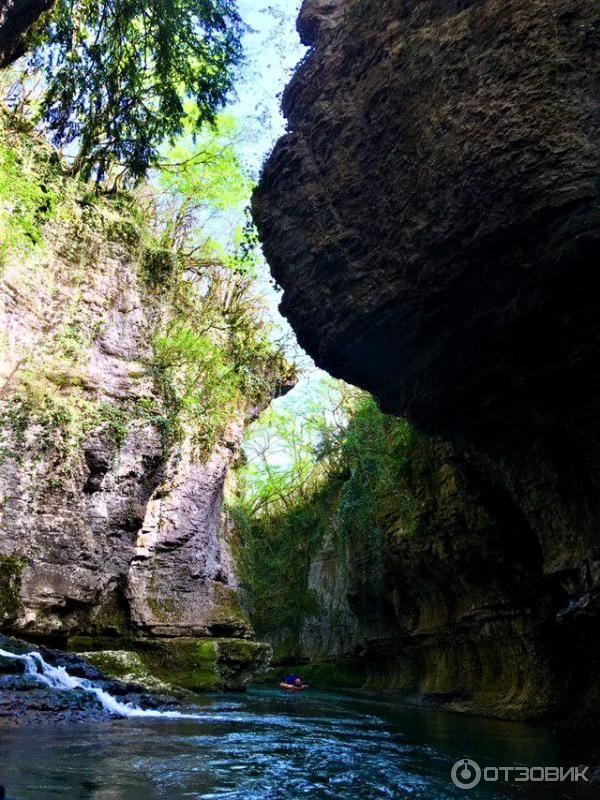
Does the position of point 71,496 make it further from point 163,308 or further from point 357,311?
point 357,311

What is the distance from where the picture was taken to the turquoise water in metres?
4.36

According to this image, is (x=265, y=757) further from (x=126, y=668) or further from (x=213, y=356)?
(x=213, y=356)

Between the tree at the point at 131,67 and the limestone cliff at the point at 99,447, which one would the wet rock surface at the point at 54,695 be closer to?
the limestone cliff at the point at 99,447

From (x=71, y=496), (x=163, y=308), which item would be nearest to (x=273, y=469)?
(x=163, y=308)

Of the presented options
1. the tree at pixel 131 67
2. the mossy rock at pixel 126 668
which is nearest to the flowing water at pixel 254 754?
the mossy rock at pixel 126 668

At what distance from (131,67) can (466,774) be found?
7255 mm

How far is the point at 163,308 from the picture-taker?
1616cm

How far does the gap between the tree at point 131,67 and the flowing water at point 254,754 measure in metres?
5.22

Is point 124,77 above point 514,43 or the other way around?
the other way around

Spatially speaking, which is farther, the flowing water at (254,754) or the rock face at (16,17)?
the rock face at (16,17)

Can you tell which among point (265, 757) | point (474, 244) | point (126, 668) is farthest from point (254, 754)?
→ point (474, 244)

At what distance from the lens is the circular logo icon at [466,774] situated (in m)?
5.14

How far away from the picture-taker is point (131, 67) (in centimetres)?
619

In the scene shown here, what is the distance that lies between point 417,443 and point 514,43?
8.94 metres
